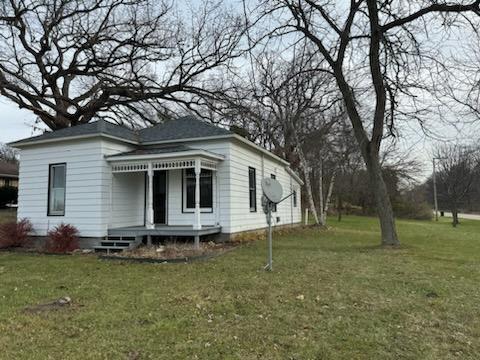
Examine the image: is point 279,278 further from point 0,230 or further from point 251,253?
point 0,230

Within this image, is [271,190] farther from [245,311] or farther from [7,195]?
[7,195]

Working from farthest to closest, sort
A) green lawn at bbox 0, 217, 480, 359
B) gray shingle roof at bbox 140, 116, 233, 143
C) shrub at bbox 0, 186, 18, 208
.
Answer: shrub at bbox 0, 186, 18, 208, gray shingle roof at bbox 140, 116, 233, 143, green lawn at bbox 0, 217, 480, 359

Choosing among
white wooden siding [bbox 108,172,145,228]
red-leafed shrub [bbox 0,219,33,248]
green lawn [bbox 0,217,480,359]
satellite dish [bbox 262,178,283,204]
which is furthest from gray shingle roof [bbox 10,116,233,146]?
green lawn [bbox 0,217,480,359]

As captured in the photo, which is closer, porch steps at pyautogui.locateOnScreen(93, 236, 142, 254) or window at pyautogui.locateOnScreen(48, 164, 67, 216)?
porch steps at pyautogui.locateOnScreen(93, 236, 142, 254)

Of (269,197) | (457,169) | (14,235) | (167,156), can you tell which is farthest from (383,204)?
(457,169)

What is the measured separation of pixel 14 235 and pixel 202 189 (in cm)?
614

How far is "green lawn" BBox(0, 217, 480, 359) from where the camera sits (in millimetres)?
3936

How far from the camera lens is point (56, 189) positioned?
13.0m

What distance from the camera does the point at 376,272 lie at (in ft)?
25.7

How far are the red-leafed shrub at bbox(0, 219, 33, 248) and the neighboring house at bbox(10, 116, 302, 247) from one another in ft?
1.40

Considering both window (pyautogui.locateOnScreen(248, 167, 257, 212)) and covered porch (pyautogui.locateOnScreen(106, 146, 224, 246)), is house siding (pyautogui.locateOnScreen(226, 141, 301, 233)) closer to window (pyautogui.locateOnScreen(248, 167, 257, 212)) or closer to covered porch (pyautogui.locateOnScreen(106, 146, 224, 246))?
window (pyautogui.locateOnScreen(248, 167, 257, 212))

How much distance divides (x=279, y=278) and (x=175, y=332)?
124 inches

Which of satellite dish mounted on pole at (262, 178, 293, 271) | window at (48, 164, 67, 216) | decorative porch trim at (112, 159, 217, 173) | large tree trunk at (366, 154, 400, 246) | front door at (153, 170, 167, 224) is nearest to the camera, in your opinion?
satellite dish mounted on pole at (262, 178, 293, 271)

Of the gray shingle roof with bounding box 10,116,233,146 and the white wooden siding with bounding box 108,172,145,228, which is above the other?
the gray shingle roof with bounding box 10,116,233,146
